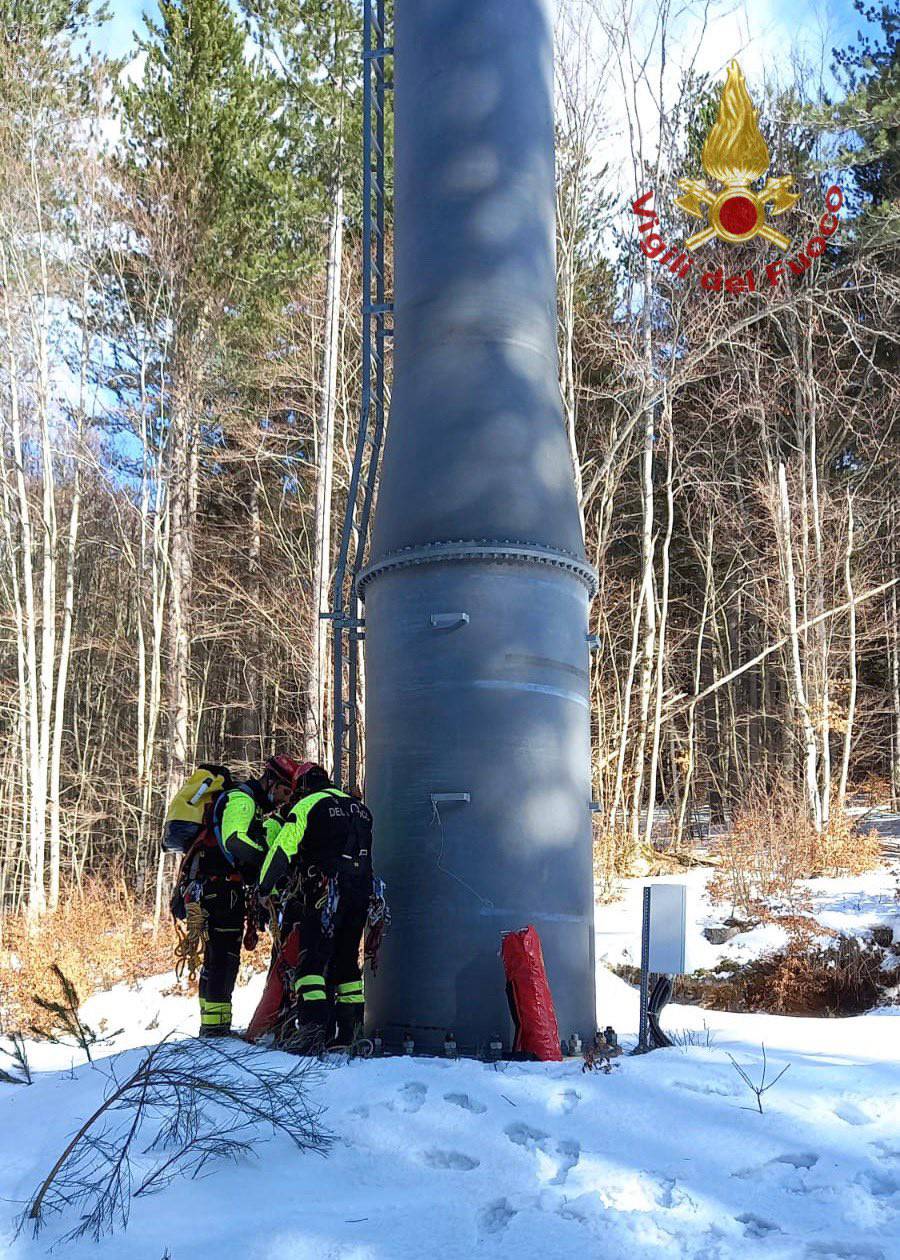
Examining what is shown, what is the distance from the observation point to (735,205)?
77.9ft

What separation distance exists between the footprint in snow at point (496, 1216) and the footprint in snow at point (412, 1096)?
2.62 feet

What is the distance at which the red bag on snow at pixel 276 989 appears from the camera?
21.9 feet

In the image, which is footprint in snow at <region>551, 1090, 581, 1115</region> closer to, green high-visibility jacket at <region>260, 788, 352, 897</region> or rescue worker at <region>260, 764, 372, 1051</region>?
rescue worker at <region>260, 764, 372, 1051</region>

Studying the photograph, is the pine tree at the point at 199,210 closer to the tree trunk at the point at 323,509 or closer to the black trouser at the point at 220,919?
the tree trunk at the point at 323,509

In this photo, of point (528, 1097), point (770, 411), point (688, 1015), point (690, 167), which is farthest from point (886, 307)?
point (528, 1097)

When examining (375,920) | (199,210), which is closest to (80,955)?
→ (375,920)

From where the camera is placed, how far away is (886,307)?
25.4m

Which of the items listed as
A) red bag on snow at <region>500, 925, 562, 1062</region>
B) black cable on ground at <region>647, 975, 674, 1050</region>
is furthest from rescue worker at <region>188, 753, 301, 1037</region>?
black cable on ground at <region>647, 975, 674, 1050</region>

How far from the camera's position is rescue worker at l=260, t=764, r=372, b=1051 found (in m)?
6.42

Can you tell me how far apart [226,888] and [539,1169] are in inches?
139

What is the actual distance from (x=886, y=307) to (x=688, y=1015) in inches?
794

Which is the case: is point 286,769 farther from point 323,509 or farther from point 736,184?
point 736,184

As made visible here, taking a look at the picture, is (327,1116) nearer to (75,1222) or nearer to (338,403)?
(75,1222)

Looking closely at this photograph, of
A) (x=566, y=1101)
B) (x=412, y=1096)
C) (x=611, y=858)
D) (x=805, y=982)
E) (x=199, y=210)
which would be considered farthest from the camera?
(x=199, y=210)
